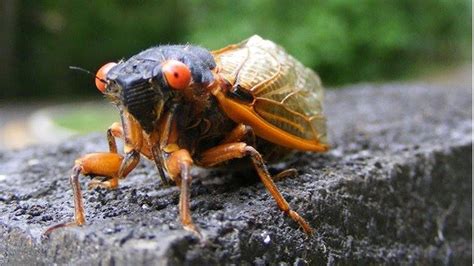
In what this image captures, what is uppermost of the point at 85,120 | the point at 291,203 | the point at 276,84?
the point at 276,84

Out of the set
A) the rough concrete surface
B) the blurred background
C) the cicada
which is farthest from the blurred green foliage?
the cicada

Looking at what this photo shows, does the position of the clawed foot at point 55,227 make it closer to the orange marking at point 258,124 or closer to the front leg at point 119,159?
the front leg at point 119,159

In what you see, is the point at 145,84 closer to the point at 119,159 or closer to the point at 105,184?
the point at 119,159

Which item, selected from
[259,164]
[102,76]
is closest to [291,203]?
[259,164]

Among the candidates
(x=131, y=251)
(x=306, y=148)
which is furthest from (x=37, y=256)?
(x=306, y=148)

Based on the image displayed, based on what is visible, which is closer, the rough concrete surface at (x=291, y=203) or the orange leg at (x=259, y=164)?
the rough concrete surface at (x=291, y=203)

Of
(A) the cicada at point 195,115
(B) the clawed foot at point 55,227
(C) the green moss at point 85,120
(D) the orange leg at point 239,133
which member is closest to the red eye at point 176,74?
(A) the cicada at point 195,115

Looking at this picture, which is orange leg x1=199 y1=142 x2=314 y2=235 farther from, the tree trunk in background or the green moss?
the tree trunk in background

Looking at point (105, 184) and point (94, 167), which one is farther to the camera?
point (105, 184)
